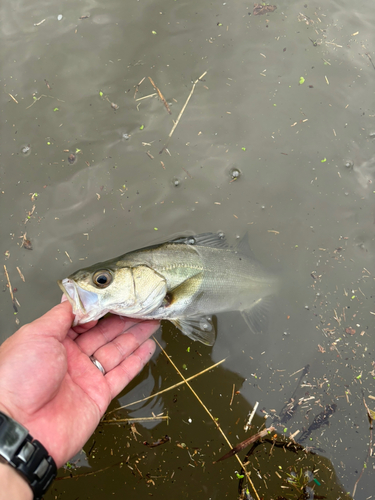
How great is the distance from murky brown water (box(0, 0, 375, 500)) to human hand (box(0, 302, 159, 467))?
22.9 inches

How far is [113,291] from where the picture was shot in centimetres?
311

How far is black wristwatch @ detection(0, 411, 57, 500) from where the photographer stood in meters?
2.26

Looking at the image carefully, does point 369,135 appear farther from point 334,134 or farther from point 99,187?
point 99,187

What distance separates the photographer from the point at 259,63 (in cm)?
444

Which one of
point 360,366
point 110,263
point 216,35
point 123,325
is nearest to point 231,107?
point 216,35

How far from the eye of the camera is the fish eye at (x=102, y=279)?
304 cm

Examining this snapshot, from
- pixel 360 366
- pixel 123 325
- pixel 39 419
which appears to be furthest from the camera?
pixel 360 366

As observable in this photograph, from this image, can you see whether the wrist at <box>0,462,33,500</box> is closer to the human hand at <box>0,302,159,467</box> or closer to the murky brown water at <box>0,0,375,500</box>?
the human hand at <box>0,302,159,467</box>

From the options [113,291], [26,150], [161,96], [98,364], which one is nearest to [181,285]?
[113,291]

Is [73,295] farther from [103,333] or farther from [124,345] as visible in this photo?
[124,345]

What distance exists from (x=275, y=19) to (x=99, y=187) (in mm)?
3577

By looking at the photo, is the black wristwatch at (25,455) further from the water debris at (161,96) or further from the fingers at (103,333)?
the water debris at (161,96)

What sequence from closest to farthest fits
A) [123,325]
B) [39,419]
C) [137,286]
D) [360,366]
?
[39,419]
[137,286]
[123,325]
[360,366]

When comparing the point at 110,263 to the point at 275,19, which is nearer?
the point at 110,263
